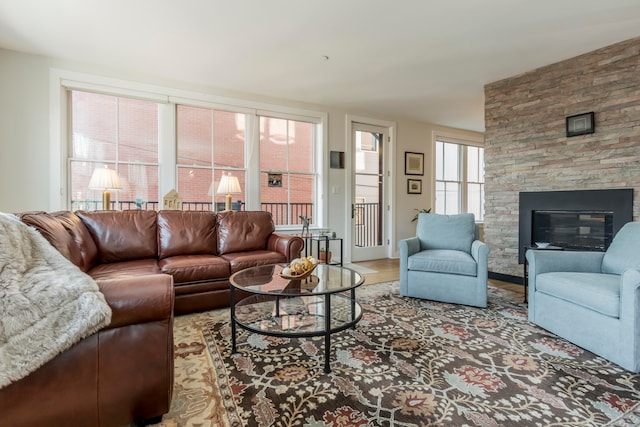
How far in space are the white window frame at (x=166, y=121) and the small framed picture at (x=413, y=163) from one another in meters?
1.64

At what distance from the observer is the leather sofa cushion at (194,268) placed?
2645 mm

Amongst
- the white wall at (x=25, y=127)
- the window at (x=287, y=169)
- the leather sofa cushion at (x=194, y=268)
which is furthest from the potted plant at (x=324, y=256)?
the white wall at (x=25, y=127)

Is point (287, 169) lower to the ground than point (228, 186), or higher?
higher

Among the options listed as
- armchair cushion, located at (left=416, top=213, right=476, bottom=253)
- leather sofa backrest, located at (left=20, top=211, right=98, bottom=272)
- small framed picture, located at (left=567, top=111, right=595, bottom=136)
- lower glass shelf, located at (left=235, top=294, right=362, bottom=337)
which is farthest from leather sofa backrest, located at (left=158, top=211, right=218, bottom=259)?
small framed picture, located at (left=567, top=111, right=595, bottom=136)

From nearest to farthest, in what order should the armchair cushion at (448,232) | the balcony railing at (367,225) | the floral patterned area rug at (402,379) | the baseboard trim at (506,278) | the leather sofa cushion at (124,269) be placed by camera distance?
the floral patterned area rug at (402,379) → the leather sofa cushion at (124,269) → the armchair cushion at (448,232) → the baseboard trim at (506,278) → the balcony railing at (367,225)

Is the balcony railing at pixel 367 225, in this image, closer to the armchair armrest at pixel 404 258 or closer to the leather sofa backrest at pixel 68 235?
the armchair armrest at pixel 404 258

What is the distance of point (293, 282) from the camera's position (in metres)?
2.12

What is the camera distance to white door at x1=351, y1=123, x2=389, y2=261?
5219 mm

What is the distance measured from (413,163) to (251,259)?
380 centimetres

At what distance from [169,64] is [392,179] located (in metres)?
3.69

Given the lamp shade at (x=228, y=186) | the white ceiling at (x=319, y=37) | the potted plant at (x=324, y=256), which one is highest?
the white ceiling at (x=319, y=37)

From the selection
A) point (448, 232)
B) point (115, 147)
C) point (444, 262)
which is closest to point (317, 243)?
point (448, 232)

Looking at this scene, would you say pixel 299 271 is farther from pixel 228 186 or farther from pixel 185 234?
pixel 228 186

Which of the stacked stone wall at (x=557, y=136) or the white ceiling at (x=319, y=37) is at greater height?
the white ceiling at (x=319, y=37)
